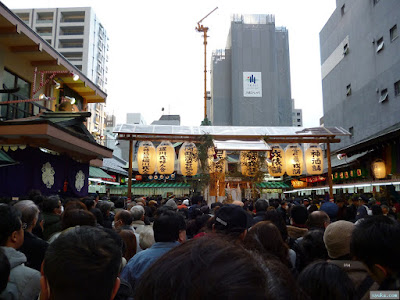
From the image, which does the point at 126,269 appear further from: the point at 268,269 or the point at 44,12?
the point at 44,12

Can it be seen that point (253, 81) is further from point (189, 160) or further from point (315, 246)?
point (315, 246)

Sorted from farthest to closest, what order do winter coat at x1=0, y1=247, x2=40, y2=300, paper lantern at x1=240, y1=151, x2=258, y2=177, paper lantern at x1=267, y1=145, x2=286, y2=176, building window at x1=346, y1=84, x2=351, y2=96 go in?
building window at x1=346, y1=84, x2=351, y2=96 → paper lantern at x1=240, y1=151, x2=258, y2=177 → paper lantern at x1=267, y1=145, x2=286, y2=176 → winter coat at x1=0, y1=247, x2=40, y2=300

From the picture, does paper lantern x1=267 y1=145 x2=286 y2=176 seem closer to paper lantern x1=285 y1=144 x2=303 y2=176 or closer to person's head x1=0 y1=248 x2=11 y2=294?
paper lantern x1=285 y1=144 x2=303 y2=176

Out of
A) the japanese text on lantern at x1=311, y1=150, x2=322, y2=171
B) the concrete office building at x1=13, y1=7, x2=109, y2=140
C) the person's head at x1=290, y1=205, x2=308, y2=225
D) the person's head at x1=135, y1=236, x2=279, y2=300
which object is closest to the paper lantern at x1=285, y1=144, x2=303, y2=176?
the japanese text on lantern at x1=311, y1=150, x2=322, y2=171

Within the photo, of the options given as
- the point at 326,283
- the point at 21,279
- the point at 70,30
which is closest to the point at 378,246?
the point at 326,283

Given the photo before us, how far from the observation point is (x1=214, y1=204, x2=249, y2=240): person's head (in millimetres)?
3943

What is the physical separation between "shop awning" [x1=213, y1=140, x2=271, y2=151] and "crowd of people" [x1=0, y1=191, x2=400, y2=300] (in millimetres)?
8629

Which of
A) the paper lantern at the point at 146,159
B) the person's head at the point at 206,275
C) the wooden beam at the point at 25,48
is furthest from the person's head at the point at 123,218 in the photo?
the paper lantern at the point at 146,159

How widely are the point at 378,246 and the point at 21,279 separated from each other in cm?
274

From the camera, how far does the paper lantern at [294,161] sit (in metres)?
15.0

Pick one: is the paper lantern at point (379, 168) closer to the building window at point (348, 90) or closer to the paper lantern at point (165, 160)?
the paper lantern at point (165, 160)

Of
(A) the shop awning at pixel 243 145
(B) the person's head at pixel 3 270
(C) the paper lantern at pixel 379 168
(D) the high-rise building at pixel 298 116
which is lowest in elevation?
(B) the person's head at pixel 3 270

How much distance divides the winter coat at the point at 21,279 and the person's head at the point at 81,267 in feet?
3.42

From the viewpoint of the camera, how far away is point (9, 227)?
9.38ft
